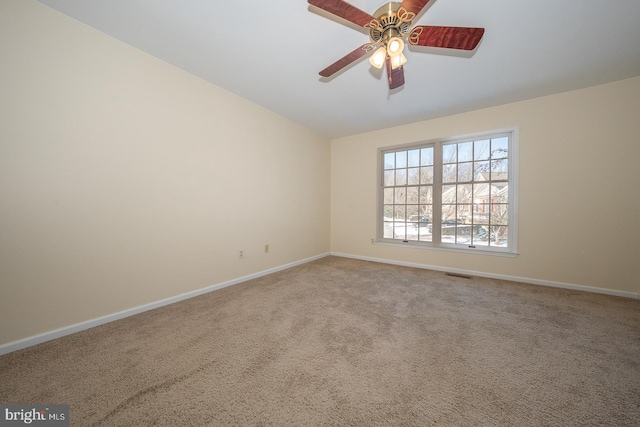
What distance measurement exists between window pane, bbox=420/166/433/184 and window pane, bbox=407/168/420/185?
0.07 metres

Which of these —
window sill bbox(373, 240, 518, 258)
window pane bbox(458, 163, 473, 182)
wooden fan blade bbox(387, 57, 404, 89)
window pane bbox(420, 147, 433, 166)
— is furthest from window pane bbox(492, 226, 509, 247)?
wooden fan blade bbox(387, 57, 404, 89)

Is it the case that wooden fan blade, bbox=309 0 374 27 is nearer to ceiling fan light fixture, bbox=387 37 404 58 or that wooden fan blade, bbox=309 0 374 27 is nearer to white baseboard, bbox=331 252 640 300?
ceiling fan light fixture, bbox=387 37 404 58

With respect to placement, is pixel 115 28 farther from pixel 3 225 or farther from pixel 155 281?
pixel 155 281

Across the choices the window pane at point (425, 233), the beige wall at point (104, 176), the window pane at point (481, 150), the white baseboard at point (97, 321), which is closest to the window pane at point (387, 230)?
the window pane at point (425, 233)

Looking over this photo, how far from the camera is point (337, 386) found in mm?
1280

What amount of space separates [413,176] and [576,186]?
203 centimetres

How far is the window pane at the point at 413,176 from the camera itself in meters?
4.00

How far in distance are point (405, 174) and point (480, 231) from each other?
1546 mm

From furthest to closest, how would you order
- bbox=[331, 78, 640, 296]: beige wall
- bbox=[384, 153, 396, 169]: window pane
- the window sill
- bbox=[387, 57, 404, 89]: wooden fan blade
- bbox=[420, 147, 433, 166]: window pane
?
bbox=[384, 153, 396, 169]: window pane, bbox=[420, 147, 433, 166]: window pane, the window sill, bbox=[331, 78, 640, 296]: beige wall, bbox=[387, 57, 404, 89]: wooden fan blade

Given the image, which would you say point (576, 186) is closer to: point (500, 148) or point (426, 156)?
point (500, 148)

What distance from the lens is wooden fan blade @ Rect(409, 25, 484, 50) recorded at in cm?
147

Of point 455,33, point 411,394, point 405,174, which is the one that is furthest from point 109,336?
point 405,174
